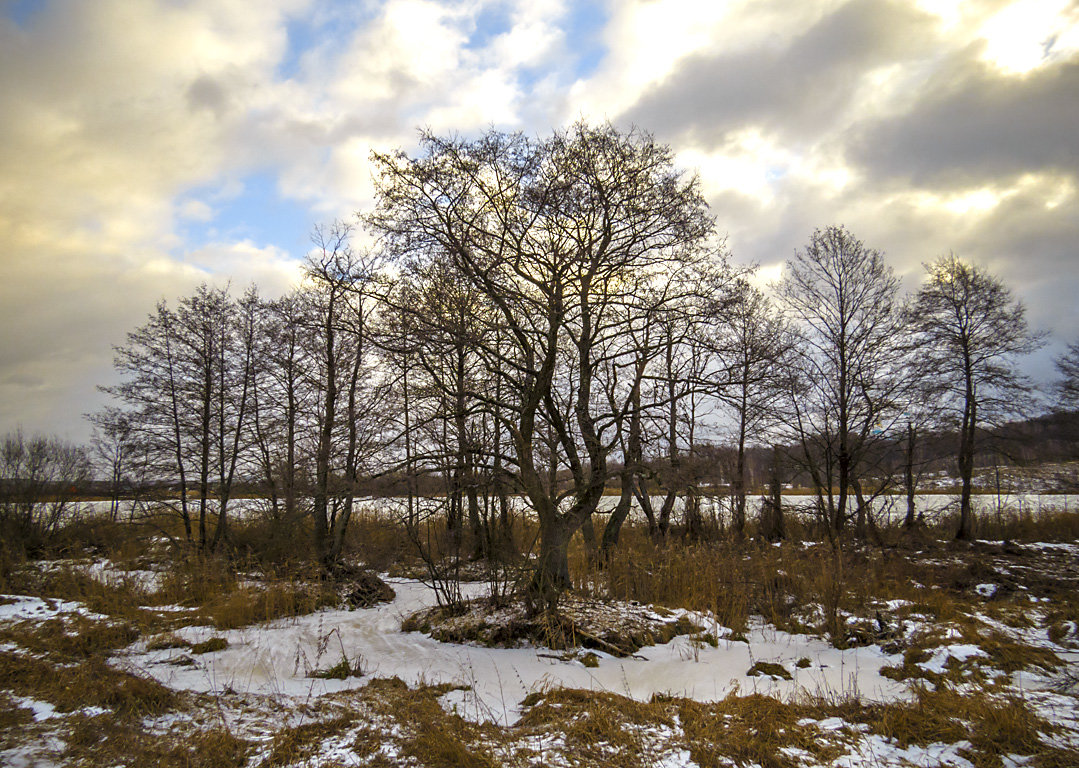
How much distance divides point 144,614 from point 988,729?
10764 millimetres

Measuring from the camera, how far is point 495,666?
23.0ft

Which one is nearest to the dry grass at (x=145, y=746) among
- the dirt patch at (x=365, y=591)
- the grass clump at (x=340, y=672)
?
the grass clump at (x=340, y=672)

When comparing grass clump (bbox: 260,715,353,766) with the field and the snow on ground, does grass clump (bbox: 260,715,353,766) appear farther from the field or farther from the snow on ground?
the snow on ground

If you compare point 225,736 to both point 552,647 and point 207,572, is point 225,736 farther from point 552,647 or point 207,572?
point 207,572

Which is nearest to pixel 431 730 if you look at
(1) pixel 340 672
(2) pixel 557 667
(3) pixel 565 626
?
(1) pixel 340 672

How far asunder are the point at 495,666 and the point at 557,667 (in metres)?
0.84

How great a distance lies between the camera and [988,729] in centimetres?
448

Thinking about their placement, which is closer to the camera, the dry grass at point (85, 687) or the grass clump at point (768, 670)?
the dry grass at point (85, 687)

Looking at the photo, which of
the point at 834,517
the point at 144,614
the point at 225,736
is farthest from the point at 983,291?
the point at 144,614

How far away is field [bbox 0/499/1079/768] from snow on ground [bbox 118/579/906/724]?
45mm

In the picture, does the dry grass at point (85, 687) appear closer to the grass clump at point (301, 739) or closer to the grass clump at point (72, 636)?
the grass clump at point (72, 636)

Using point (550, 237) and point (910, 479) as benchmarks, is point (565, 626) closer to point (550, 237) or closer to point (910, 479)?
point (550, 237)

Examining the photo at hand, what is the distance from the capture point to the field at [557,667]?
446 cm

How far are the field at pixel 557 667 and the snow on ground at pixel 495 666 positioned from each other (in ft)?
0.15
